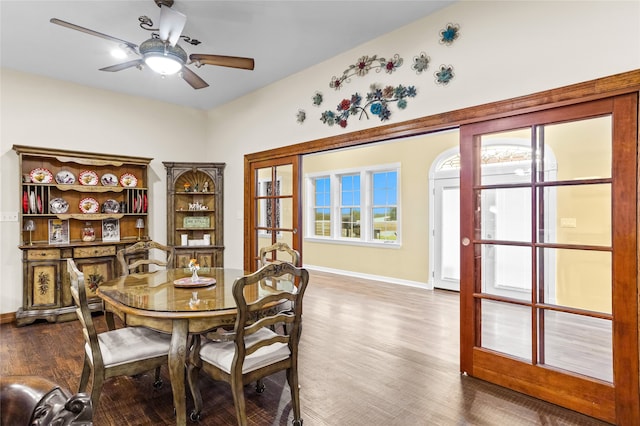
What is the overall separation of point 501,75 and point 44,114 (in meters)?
5.01

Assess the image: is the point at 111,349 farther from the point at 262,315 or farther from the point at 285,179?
the point at 285,179

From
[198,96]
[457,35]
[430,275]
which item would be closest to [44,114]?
[198,96]

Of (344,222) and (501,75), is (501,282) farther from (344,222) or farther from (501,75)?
(344,222)

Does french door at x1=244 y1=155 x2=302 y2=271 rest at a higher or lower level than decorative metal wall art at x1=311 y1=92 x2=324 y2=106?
lower

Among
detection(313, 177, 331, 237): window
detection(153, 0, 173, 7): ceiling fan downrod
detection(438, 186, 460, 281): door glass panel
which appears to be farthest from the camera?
detection(313, 177, 331, 237): window

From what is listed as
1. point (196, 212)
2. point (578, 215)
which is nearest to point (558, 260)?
point (578, 215)

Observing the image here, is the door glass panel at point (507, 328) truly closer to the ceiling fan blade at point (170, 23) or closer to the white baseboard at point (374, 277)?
the ceiling fan blade at point (170, 23)

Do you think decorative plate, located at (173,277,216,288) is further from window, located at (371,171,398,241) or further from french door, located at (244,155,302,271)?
window, located at (371,171,398,241)

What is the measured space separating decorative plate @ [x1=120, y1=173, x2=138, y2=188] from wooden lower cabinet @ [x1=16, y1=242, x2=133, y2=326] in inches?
37.0

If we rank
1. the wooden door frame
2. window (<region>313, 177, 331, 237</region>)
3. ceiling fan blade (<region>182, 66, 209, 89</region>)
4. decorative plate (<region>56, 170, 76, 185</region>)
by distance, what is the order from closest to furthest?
the wooden door frame
ceiling fan blade (<region>182, 66, 209, 89</region>)
decorative plate (<region>56, 170, 76, 185</region>)
window (<region>313, 177, 331, 237</region>)

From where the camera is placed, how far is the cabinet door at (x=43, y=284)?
400cm

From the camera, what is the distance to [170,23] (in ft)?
7.70

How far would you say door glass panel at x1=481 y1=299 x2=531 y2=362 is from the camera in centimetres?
253

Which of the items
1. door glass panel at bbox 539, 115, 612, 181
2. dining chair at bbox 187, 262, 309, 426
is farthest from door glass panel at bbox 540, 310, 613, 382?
dining chair at bbox 187, 262, 309, 426
